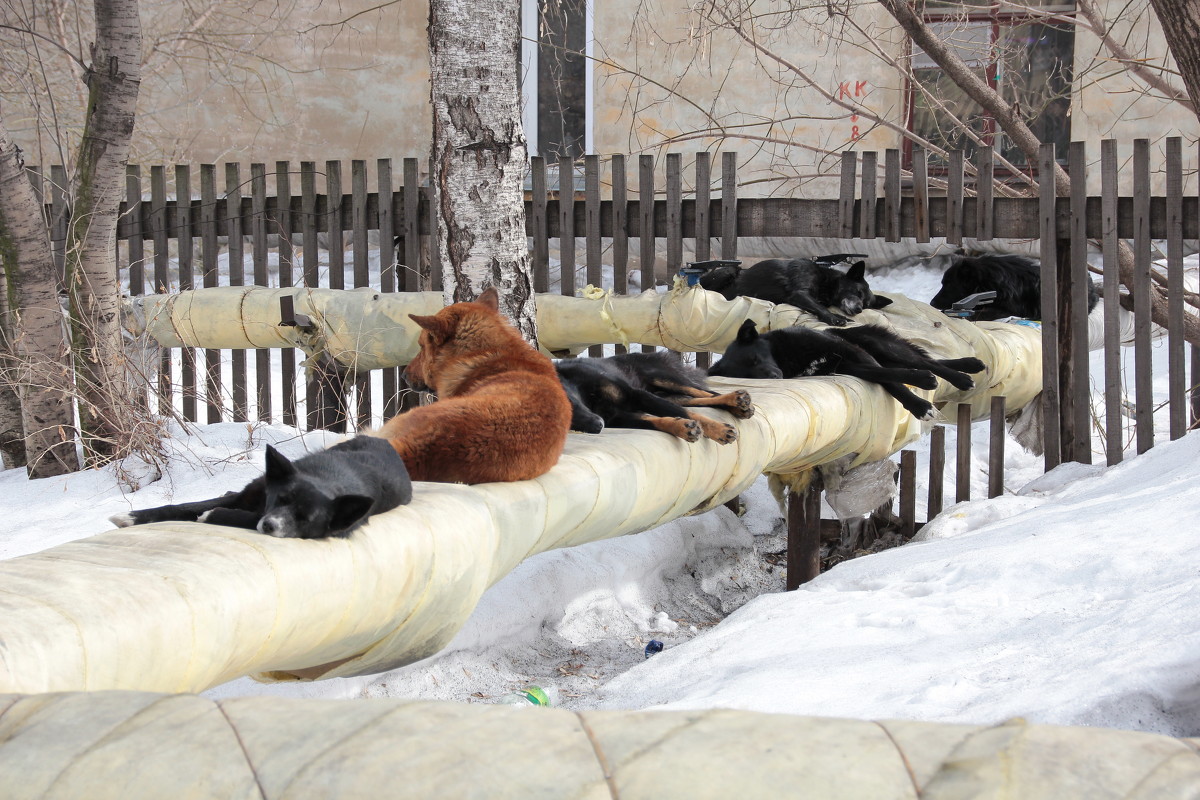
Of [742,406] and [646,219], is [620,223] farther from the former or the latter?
[742,406]

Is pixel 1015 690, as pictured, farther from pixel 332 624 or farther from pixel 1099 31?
pixel 1099 31

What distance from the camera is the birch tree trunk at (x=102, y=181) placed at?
609 centimetres

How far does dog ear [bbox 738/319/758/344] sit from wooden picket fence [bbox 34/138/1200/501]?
99 centimetres

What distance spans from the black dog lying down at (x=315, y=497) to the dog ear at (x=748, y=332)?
305cm

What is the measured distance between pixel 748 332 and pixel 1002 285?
272 cm

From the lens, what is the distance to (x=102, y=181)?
617 cm

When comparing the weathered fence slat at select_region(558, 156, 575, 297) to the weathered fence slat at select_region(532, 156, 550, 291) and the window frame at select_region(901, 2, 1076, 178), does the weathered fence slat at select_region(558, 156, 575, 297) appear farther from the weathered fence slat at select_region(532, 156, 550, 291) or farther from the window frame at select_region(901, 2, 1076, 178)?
the window frame at select_region(901, 2, 1076, 178)

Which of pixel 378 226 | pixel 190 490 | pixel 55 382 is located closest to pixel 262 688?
pixel 190 490

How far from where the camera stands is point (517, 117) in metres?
5.01

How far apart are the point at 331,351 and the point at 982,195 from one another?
4107 millimetres

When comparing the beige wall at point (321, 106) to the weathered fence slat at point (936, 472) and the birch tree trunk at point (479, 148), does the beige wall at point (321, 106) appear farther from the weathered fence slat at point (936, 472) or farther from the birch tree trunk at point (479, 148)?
the weathered fence slat at point (936, 472)

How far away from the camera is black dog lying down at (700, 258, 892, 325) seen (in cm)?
670

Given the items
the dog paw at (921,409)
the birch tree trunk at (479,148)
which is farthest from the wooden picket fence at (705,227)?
the birch tree trunk at (479,148)

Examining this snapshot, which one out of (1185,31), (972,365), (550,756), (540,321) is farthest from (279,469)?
(972,365)
